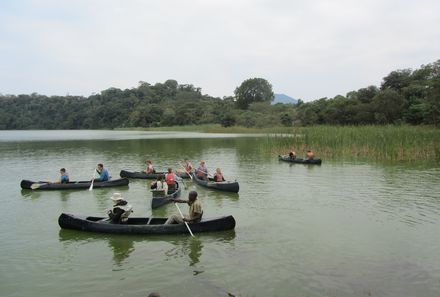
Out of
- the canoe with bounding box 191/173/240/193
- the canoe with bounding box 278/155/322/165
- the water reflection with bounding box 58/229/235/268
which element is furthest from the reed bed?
the water reflection with bounding box 58/229/235/268

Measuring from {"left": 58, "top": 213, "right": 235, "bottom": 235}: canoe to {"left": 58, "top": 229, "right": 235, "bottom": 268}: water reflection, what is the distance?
0.51 ft

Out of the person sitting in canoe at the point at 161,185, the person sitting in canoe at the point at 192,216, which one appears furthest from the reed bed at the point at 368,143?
the person sitting in canoe at the point at 192,216

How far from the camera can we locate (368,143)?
32844mm

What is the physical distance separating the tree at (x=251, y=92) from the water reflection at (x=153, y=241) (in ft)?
370

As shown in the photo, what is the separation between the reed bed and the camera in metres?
30.6

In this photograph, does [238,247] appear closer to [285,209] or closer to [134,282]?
[134,282]

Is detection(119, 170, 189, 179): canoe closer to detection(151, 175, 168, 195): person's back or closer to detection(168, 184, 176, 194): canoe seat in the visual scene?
detection(168, 184, 176, 194): canoe seat

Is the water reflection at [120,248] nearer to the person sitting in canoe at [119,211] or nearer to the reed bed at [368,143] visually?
the person sitting in canoe at [119,211]

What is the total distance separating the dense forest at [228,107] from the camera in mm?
57750

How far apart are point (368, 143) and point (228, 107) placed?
8448cm

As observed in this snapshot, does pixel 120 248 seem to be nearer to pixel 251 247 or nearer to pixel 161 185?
pixel 251 247

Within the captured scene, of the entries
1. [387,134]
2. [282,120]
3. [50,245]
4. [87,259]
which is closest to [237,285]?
[87,259]

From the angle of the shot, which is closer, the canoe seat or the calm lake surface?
the calm lake surface

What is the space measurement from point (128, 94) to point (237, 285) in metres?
152
